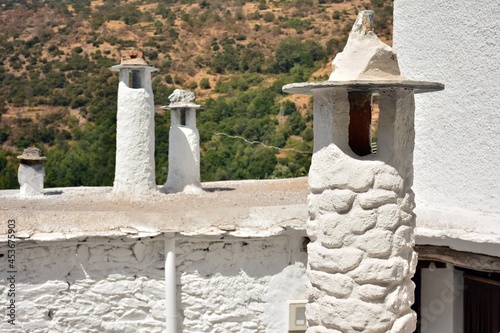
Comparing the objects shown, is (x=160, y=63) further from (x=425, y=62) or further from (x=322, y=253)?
(x=322, y=253)

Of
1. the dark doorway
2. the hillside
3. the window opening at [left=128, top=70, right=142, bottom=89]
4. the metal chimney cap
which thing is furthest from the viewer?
the hillside

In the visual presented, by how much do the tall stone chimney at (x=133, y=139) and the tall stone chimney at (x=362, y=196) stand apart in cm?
527

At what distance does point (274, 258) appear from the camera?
5.90m

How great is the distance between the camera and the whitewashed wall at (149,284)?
18.6ft

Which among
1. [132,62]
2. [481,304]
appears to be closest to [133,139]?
[132,62]

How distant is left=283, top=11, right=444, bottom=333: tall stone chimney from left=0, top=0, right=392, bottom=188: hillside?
534 inches

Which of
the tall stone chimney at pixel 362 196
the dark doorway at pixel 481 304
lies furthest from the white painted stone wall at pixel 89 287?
the dark doorway at pixel 481 304

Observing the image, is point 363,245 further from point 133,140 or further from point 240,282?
point 133,140

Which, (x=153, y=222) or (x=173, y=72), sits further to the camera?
(x=173, y=72)

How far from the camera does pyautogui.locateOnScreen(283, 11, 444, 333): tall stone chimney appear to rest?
413 cm

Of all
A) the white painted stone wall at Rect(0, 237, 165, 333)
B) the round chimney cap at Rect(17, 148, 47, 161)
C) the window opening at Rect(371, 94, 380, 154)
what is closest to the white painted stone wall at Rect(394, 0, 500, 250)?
the window opening at Rect(371, 94, 380, 154)

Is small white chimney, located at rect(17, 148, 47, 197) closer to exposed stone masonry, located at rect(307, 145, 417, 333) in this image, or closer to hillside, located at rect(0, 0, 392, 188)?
hillside, located at rect(0, 0, 392, 188)

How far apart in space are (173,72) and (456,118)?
25968mm

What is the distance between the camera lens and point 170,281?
5.72 m
